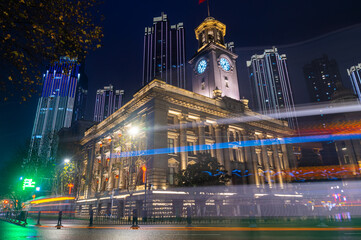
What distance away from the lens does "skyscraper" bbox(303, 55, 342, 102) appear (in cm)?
14854

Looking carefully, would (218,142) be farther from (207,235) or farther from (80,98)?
(80,98)

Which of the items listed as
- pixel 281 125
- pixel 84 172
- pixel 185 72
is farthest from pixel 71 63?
pixel 185 72

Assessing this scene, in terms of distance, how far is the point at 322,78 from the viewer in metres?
153

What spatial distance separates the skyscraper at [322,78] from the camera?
487ft

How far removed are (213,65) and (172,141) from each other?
23.8 metres

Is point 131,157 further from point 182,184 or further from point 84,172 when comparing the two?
point 84,172

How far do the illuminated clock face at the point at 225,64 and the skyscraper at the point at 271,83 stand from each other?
60.0m

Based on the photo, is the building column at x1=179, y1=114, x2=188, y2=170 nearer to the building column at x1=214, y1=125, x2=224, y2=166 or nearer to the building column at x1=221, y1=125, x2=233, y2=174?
the building column at x1=214, y1=125, x2=224, y2=166

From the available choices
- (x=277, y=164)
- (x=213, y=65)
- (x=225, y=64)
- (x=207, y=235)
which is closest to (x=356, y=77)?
(x=277, y=164)

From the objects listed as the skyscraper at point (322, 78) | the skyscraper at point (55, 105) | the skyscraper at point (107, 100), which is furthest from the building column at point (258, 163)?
the skyscraper at point (55, 105)

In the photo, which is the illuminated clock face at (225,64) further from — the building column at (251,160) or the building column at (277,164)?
the building column at (277,164)

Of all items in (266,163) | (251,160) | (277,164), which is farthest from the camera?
(277,164)

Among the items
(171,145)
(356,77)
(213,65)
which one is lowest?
(171,145)

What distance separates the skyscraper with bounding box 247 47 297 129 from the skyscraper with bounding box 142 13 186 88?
39547mm
